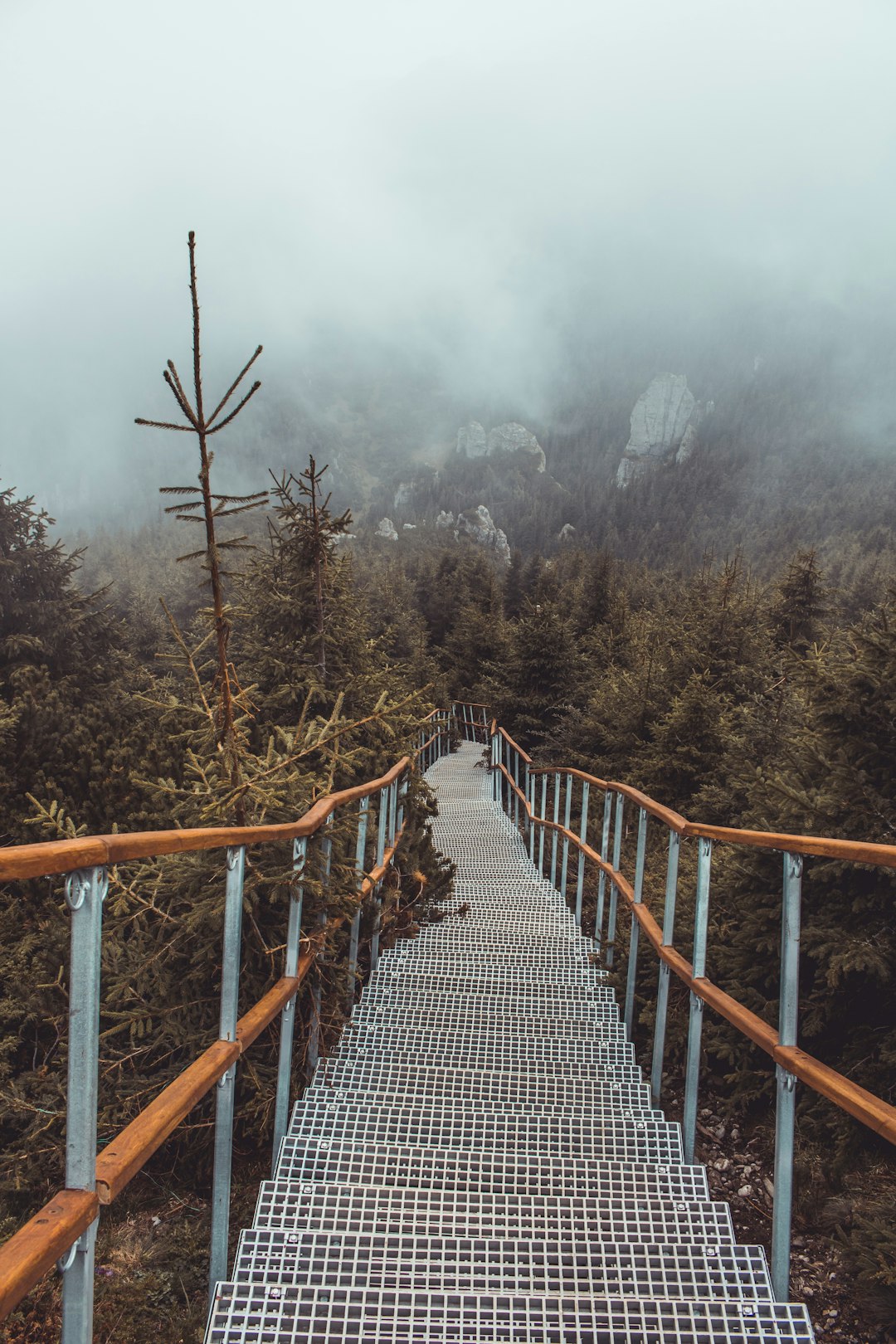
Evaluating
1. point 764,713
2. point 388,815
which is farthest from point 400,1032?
point 764,713

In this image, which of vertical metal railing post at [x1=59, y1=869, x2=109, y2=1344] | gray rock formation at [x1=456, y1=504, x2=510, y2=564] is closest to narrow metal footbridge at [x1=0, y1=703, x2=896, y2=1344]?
vertical metal railing post at [x1=59, y1=869, x2=109, y2=1344]

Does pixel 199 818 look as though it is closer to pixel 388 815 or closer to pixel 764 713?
pixel 388 815

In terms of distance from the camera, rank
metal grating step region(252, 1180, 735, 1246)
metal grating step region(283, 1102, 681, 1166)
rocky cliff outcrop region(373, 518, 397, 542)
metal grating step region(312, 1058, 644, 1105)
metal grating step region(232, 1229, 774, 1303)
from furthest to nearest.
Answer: rocky cliff outcrop region(373, 518, 397, 542) < metal grating step region(312, 1058, 644, 1105) < metal grating step region(283, 1102, 681, 1166) < metal grating step region(252, 1180, 735, 1246) < metal grating step region(232, 1229, 774, 1303)

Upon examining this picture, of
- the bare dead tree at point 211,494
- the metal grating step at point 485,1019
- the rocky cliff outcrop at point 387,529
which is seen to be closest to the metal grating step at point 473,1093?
the metal grating step at point 485,1019

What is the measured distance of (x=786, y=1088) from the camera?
210 centimetres

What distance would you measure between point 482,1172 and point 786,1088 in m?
1.13

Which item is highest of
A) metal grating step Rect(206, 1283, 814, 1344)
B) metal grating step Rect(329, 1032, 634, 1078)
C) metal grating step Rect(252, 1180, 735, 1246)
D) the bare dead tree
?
the bare dead tree

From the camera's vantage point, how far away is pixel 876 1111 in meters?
1.68

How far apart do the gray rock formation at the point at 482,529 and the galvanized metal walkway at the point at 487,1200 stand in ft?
461

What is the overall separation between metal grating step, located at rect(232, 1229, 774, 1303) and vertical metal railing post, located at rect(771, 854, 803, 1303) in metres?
0.15

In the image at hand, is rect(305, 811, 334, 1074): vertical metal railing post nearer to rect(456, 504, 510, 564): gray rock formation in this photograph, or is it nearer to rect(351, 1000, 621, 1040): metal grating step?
rect(351, 1000, 621, 1040): metal grating step

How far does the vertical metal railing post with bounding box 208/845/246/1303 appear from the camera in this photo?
208 centimetres

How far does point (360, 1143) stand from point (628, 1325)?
1128 mm

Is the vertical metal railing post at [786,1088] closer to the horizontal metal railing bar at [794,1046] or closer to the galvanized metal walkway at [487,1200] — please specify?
the horizontal metal railing bar at [794,1046]
